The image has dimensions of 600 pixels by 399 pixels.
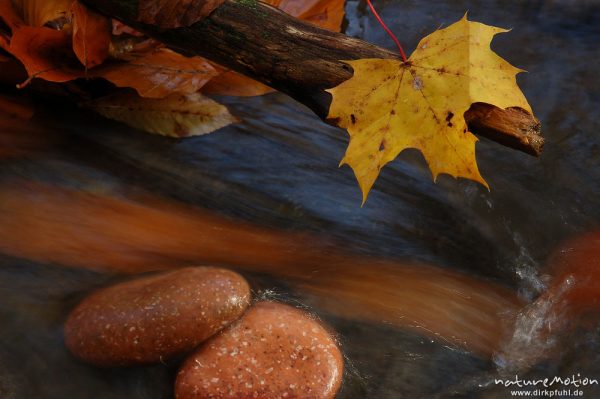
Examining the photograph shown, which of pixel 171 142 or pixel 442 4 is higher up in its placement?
pixel 442 4

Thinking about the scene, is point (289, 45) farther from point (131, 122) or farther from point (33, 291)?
point (33, 291)

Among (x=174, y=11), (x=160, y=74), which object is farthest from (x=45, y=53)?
(x=174, y=11)

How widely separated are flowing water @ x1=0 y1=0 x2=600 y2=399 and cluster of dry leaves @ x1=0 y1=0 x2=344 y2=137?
7cm

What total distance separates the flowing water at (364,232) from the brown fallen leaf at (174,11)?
0.53 m

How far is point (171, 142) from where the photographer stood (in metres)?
2.39

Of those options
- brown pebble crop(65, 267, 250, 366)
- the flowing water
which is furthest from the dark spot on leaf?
brown pebble crop(65, 267, 250, 366)

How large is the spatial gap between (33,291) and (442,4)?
247 cm

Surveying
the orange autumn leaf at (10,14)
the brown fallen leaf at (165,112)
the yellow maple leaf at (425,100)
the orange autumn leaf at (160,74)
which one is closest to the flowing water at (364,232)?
the brown fallen leaf at (165,112)

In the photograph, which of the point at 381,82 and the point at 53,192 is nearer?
the point at 381,82

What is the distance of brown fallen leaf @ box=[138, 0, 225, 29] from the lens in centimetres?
190

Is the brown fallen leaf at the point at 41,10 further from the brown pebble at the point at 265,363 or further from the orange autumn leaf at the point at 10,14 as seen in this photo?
the brown pebble at the point at 265,363

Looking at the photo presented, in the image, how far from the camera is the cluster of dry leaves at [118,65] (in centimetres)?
214

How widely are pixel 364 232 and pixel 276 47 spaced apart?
66 cm

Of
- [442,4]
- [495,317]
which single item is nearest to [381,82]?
[495,317]
